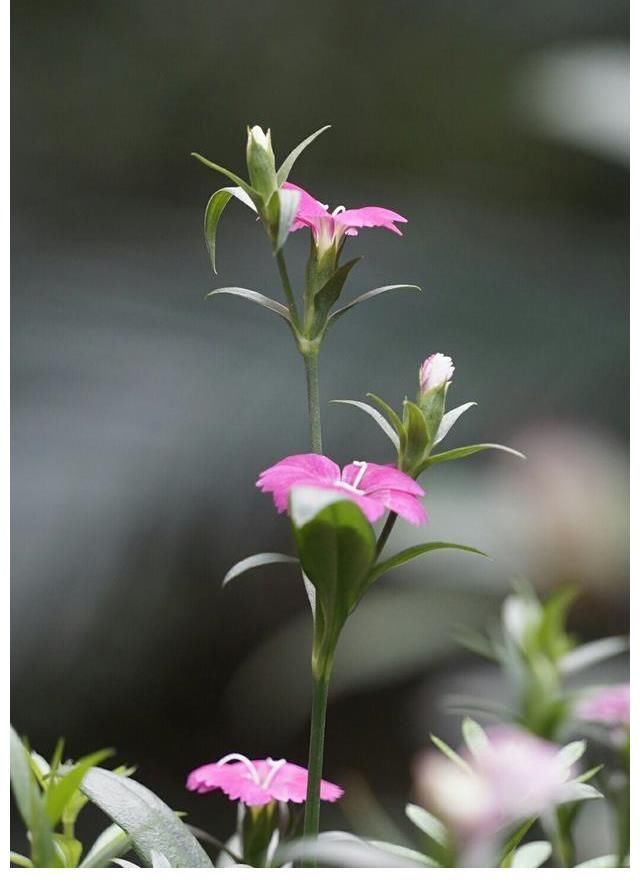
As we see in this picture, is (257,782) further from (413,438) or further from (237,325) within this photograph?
(237,325)

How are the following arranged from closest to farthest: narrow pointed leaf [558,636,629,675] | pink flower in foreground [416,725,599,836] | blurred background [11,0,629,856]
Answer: pink flower in foreground [416,725,599,836], narrow pointed leaf [558,636,629,675], blurred background [11,0,629,856]

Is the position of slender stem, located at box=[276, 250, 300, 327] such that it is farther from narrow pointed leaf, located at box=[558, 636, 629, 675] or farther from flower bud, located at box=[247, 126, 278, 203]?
narrow pointed leaf, located at box=[558, 636, 629, 675]

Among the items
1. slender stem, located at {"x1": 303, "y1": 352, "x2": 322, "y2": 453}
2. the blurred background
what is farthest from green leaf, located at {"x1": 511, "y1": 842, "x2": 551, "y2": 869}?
the blurred background

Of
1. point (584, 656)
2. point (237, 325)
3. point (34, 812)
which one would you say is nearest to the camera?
point (34, 812)

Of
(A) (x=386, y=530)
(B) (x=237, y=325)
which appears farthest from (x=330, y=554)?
(B) (x=237, y=325)

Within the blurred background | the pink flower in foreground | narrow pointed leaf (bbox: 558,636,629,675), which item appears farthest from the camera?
the blurred background

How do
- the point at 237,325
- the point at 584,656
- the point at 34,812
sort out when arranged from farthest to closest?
the point at 237,325 → the point at 584,656 → the point at 34,812
